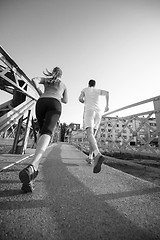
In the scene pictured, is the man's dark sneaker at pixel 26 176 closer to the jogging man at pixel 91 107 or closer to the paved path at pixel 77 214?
the paved path at pixel 77 214

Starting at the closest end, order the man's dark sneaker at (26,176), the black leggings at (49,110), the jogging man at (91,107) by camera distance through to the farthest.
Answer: the man's dark sneaker at (26,176), the black leggings at (49,110), the jogging man at (91,107)

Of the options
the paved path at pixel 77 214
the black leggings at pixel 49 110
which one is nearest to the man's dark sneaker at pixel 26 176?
the paved path at pixel 77 214

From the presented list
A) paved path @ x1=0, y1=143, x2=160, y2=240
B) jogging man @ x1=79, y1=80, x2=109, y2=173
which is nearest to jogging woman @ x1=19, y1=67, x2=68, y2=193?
paved path @ x1=0, y1=143, x2=160, y2=240

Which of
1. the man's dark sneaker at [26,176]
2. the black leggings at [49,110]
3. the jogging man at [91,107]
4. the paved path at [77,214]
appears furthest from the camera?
the jogging man at [91,107]

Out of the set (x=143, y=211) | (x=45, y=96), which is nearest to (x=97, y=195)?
(x=143, y=211)

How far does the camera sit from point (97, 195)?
113 centimetres

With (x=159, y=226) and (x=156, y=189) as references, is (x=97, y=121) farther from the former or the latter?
(x=159, y=226)

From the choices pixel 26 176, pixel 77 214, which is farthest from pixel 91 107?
pixel 77 214

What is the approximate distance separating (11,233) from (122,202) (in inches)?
36.5

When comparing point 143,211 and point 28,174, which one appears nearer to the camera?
point 143,211

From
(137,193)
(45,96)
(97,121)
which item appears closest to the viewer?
(137,193)

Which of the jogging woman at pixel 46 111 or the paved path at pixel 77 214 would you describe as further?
the jogging woman at pixel 46 111

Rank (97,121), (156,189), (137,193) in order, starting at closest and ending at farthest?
1. (137,193)
2. (156,189)
3. (97,121)

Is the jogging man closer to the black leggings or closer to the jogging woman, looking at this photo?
the jogging woman
